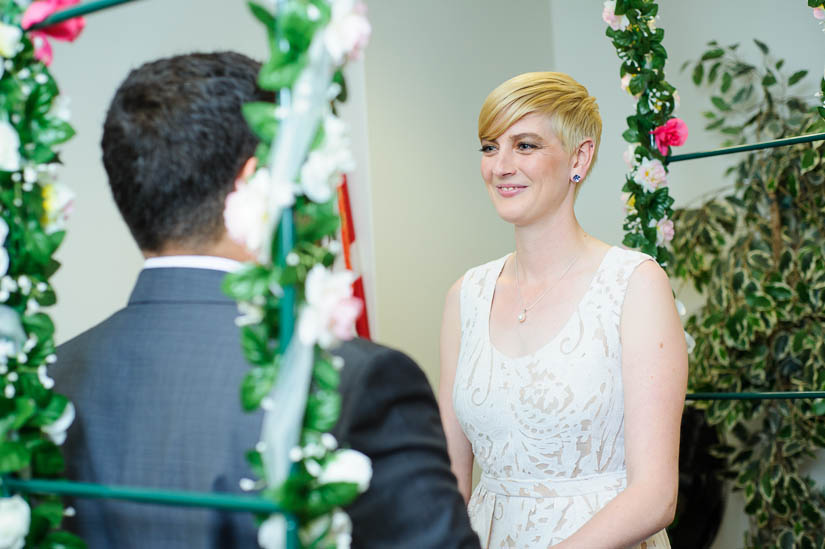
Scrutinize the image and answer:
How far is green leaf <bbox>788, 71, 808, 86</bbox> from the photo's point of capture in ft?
12.2

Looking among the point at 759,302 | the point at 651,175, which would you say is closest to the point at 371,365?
the point at 651,175

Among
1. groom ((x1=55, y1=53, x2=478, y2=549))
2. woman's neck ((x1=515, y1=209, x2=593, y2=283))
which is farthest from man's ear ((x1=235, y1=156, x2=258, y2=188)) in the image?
woman's neck ((x1=515, y1=209, x2=593, y2=283))

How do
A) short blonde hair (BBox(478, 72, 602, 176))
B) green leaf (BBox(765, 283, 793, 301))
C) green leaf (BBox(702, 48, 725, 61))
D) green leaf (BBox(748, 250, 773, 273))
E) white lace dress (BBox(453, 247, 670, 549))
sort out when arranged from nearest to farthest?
1. white lace dress (BBox(453, 247, 670, 549))
2. short blonde hair (BBox(478, 72, 602, 176))
3. green leaf (BBox(765, 283, 793, 301))
4. green leaf (BBox(748, 250, 773, 273))
5. green leaf (BBox(702, 48, 725, 61))

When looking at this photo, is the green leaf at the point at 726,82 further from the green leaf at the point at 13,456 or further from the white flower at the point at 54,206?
the green leaf at the point at 13,456

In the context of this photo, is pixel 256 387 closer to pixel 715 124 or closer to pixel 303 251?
pixel 303 251

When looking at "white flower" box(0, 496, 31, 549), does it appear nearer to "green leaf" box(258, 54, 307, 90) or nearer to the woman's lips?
"green leaf" box(258, 54, 307, 90)

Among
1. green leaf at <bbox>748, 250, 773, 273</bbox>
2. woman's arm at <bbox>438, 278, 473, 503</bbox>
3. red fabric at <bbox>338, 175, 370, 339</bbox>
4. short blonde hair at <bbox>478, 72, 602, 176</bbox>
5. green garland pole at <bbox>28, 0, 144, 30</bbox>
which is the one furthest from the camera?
green leaf at <bbox>748, 250, 773, 273</bbox>

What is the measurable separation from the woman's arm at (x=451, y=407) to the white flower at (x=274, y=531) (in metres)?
1.27

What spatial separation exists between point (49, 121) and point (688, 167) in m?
3.58

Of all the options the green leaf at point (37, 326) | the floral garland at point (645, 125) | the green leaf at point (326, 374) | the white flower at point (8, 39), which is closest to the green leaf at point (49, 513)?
the green leaf at point (37, 326)

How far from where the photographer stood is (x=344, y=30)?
0.80 metres

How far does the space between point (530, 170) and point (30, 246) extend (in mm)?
1266

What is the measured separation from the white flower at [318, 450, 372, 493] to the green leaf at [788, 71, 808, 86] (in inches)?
137

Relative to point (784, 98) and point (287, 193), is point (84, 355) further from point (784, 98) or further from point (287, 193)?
point (784, 98)
